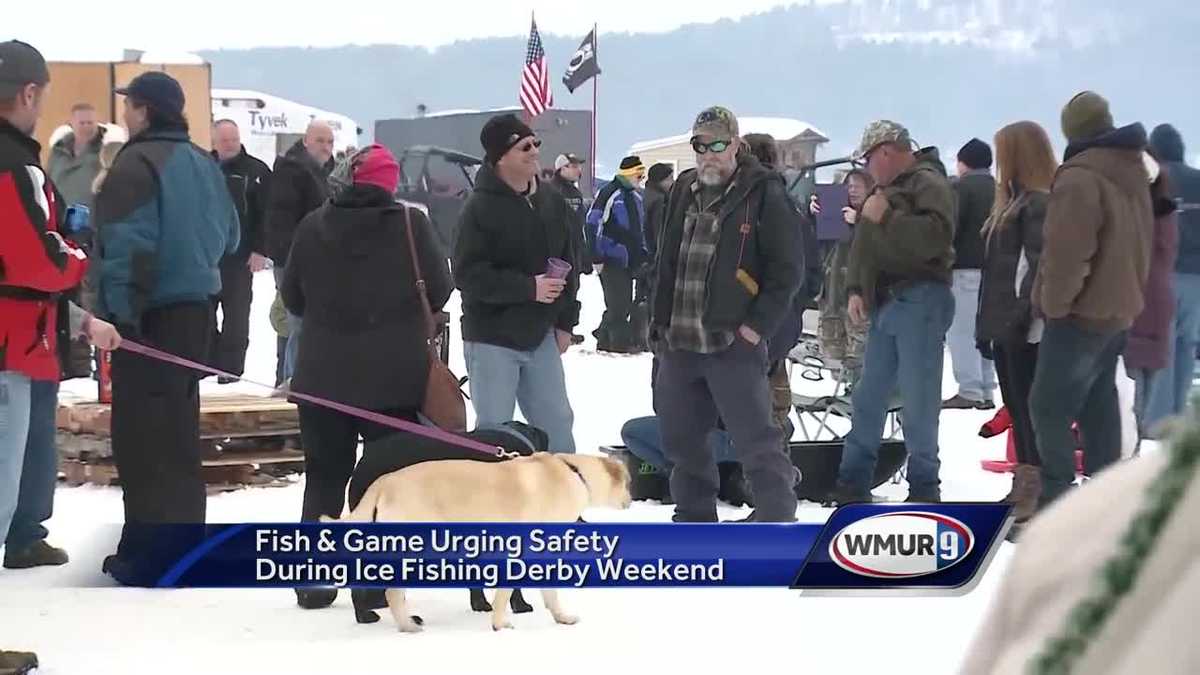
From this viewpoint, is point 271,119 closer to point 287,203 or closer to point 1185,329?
point 287,203

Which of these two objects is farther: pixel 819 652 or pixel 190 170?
pixel 190 170

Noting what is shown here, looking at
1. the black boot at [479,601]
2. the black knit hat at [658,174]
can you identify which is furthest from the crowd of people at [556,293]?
the black knit hat at [658,174]

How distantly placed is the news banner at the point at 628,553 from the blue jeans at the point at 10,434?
51cm

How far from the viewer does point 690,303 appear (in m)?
4.71

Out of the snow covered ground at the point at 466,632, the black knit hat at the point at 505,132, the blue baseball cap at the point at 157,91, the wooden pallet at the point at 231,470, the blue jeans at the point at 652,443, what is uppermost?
the blue baseball cap at the point at 157,91

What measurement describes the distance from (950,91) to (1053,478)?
133cm

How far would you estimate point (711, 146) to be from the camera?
15.0 ft

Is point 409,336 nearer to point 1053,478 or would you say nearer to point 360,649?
point 360,649

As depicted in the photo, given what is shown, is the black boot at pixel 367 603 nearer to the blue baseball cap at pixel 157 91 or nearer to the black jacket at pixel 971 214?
the blue baseball cap at pixel 157 91

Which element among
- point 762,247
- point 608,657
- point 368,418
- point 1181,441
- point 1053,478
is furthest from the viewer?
point 1053,478

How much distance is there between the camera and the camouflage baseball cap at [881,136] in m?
5.11

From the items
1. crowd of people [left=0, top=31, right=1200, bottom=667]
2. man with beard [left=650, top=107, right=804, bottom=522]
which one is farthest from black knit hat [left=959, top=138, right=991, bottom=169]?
man with beard [left=650, top=107, right=804, bottom=522]

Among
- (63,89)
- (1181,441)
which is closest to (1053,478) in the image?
(63,89)

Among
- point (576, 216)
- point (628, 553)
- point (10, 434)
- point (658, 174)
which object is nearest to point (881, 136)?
point (576, 216)
